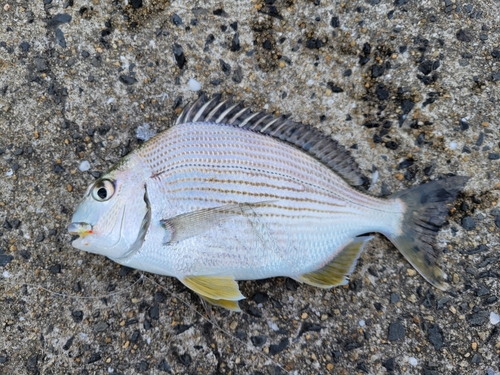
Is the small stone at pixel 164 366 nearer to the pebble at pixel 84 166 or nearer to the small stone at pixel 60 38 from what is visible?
the pebble at pixel 84 166

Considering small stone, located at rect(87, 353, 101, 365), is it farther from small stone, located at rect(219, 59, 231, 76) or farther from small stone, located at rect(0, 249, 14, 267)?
small stone, located at rect(219, 59, 231, 76)

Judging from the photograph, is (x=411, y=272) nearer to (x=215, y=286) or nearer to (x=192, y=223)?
(x=215, y=286)

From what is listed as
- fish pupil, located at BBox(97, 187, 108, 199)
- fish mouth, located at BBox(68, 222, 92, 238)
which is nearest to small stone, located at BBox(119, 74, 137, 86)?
fish pupil, located at BBox(97, 187, 108, 199)

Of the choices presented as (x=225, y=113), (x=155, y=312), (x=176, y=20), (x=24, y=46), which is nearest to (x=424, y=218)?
(x=225, y=113)

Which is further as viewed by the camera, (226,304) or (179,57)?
(179,57)

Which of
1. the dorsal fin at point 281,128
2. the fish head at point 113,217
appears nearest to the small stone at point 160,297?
the fish head at point 113,217
